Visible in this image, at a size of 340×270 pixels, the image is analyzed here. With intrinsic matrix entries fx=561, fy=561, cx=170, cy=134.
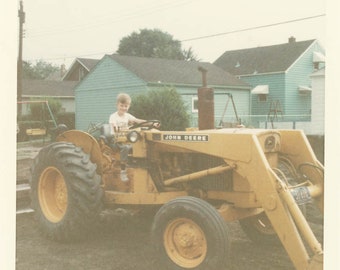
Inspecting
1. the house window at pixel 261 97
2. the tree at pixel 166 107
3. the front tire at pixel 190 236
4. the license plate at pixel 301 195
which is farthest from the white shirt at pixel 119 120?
the license plate at pixel 301 195

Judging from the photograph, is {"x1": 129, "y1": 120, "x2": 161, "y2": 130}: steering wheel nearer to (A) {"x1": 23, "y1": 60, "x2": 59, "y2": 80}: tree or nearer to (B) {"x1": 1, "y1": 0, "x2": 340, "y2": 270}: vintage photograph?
(B) {"x1": 1, "y1": 0, "x2": 340, "y2": 270}: vintage photograph

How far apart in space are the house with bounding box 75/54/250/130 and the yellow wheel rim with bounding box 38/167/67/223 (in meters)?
0.46

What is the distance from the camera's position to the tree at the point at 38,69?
10.4 ft

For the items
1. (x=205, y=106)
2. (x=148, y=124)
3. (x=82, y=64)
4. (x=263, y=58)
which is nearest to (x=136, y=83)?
(x=263, y=58)

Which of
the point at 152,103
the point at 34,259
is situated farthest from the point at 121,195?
the point at 152,103

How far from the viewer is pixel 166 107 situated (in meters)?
4.56

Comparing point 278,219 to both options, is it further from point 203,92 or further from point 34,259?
point 34,259

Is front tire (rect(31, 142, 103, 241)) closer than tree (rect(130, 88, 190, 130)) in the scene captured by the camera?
Yes

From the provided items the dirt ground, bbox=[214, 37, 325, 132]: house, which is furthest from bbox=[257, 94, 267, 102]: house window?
the dirt ground

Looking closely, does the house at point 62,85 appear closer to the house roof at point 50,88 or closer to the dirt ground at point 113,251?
the house roof at point 50,88

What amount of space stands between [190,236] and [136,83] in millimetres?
2138

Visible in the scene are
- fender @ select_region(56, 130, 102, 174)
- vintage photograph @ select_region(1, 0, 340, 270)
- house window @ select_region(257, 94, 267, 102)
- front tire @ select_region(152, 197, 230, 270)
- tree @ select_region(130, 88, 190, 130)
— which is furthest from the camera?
tree @ select_region(130, 88, 190, 130)

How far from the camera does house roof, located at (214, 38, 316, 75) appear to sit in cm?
338

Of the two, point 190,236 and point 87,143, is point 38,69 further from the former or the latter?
point 190,236
